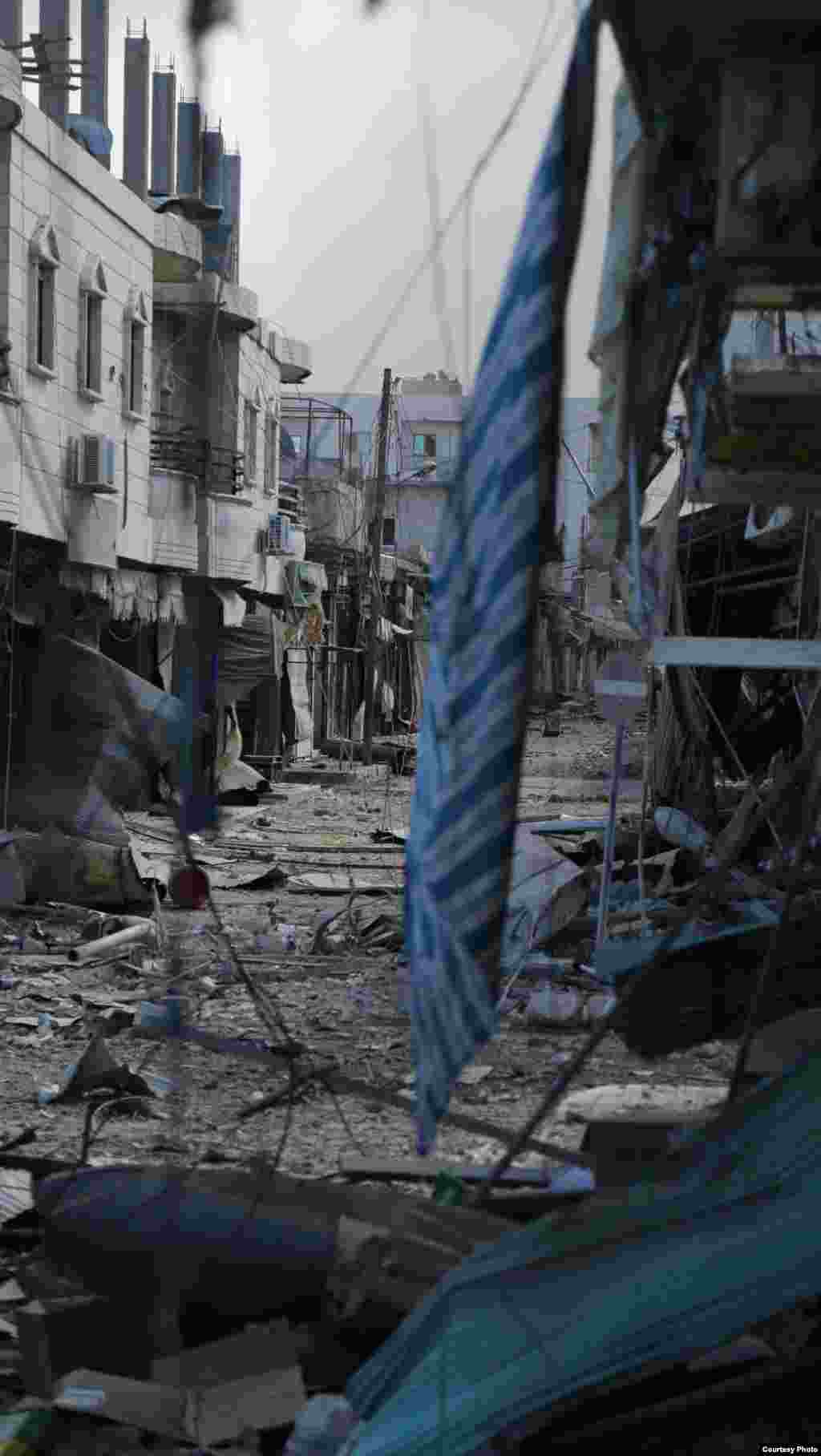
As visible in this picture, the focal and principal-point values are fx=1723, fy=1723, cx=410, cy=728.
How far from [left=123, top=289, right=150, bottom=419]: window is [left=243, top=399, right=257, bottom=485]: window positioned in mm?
6979

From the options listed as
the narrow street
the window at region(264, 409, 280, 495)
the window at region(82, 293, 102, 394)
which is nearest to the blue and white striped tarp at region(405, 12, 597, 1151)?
the narrow street

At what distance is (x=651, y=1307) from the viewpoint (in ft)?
11.9

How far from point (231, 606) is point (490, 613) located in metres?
25.4

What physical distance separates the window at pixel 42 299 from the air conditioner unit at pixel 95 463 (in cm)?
95

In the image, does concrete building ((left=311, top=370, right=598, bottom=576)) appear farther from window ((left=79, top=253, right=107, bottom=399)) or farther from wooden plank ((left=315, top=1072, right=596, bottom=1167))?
wooden plank ((left=315, top=1072, right=596, bottom=1167))

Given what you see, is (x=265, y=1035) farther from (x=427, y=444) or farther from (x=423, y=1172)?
(x=427, y=444)

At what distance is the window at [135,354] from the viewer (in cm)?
2234

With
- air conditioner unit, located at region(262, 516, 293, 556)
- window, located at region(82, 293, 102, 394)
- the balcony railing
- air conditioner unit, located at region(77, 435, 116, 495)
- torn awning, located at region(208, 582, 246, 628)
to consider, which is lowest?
torn awning, located at region(208, 582, 246, 628)

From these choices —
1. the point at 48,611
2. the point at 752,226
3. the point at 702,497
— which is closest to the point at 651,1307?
the point at 752,226

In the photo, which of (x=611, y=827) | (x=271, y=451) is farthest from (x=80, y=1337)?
(x=271, y=451)

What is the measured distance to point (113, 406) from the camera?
71.2ft

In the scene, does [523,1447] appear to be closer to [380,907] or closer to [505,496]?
[505,496]

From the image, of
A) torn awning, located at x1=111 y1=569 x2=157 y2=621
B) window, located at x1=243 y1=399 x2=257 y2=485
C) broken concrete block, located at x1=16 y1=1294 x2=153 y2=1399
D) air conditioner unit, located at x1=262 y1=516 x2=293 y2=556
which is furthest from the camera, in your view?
air conditioner unit, located at x1=262 y1=516 x2=293 y2=556

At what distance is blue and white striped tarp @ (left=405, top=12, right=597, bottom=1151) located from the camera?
3.24 m
